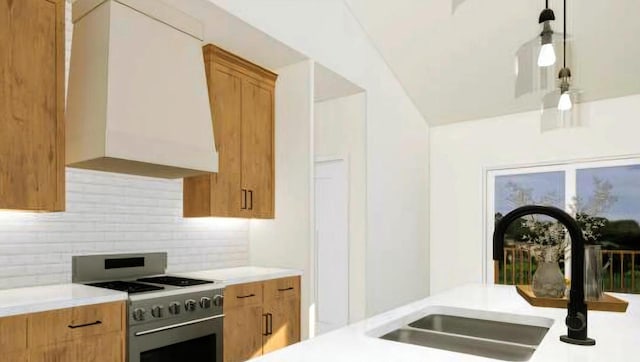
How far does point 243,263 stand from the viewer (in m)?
3.98

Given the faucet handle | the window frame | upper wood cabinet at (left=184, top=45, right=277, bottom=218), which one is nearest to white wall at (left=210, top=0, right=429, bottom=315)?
upper wood cabinet at (left=184, top=45, right=277, bottom=218)

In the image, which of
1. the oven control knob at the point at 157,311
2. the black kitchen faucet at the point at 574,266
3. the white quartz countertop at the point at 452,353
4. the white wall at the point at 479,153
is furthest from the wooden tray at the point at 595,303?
the white wall at the point at 479,153

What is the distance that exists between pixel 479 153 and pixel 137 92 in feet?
12.6

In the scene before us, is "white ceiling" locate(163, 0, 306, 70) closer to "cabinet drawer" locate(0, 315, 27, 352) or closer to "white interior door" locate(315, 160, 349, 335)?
"white interior door" locate(315, 160, 349, 335)

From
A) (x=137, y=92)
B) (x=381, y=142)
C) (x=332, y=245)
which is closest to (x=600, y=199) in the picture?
(x=381, y=142)

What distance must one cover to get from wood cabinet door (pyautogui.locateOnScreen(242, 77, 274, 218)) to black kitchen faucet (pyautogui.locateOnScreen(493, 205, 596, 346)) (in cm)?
248

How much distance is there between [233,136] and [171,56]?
809 millimetres

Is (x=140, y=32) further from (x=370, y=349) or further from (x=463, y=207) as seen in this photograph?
(x=463, y=207)

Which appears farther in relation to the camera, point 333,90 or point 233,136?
point 333,90

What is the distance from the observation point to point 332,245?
184 inches

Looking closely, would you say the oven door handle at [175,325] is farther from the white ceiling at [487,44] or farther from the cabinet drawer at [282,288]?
the white ceiling at [487,44]

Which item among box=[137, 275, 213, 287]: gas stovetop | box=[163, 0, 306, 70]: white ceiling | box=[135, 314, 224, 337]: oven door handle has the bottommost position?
box=[135, 314, 224, 337]: oven door handle

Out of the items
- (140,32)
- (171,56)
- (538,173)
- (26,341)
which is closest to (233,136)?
(171,56)

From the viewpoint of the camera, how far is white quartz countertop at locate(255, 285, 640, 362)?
48.8 inches
